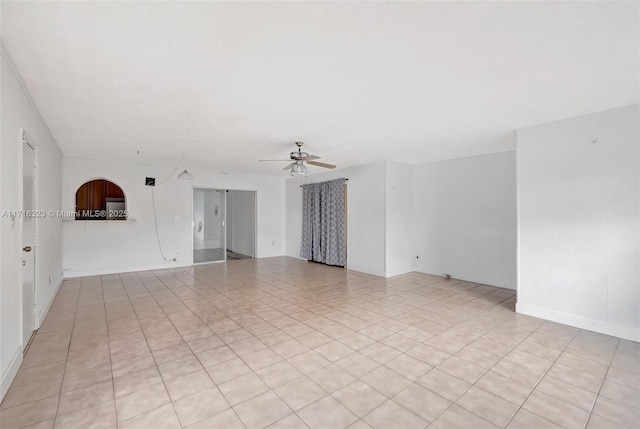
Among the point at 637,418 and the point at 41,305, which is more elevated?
the point at 41,305

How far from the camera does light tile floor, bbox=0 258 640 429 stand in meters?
1.89

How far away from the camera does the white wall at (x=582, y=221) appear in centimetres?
306

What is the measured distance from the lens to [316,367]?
2.47 meters

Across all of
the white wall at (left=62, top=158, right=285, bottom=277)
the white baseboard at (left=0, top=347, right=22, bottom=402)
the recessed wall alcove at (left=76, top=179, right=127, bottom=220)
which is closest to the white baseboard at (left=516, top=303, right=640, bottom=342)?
the white baseboard at (left=0, top=347, right=22, bottom=402)

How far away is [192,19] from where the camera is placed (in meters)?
1.66

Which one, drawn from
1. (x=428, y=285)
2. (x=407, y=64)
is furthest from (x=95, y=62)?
(x=428, y=285)

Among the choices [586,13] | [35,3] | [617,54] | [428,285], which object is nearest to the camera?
[35,3]

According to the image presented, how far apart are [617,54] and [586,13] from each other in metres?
0.75

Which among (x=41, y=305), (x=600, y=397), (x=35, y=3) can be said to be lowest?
(x=600, y=397)

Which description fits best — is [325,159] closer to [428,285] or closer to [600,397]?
[428,285]

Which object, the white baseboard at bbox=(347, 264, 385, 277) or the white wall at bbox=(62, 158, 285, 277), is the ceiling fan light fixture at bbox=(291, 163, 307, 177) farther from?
the white wall at bbox=(62, 158, 285, 277)

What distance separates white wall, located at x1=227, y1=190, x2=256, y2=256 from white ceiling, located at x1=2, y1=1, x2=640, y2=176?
16.1ft

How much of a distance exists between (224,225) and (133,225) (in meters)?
2.15

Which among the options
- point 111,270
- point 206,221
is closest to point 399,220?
point 111,270
